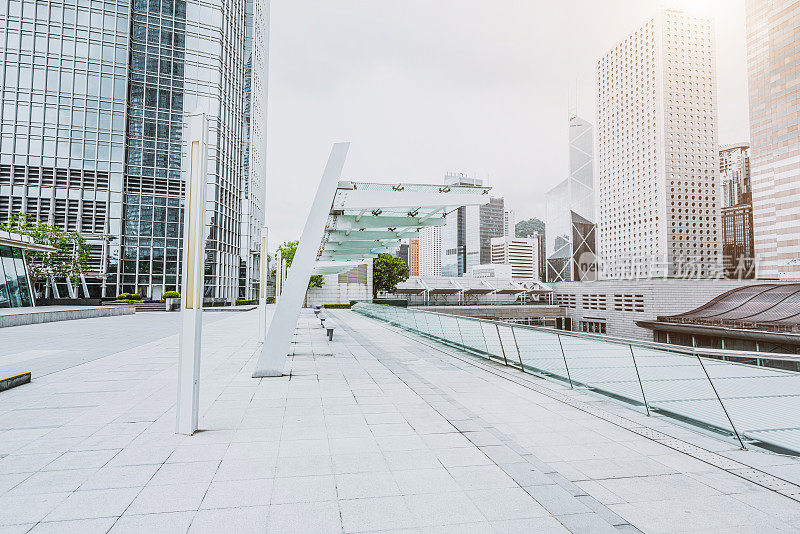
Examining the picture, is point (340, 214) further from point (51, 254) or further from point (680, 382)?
point (51, 254)

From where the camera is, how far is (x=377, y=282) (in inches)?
2468

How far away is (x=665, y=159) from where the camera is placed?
98188 millimetres

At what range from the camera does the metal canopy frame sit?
8398 mm

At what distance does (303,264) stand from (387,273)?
175ft

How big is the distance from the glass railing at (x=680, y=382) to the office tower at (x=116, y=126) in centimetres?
3756

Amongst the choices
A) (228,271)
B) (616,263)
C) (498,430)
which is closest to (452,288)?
(228,271)

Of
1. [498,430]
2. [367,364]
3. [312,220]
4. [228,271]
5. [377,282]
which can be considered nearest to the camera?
[498,430]

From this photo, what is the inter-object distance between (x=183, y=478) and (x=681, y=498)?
3.78 m

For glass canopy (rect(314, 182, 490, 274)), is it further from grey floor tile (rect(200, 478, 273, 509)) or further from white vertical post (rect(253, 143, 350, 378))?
grey floor tile (rect(200, 478, 273, 509))

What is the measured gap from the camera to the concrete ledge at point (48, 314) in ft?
60.1

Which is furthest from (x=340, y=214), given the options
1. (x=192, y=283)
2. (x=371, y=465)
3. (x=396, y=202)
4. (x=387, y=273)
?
(x=387, y=273)

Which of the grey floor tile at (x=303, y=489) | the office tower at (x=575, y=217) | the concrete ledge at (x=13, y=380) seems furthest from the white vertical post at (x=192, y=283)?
the office tower at (x=575, y=217)

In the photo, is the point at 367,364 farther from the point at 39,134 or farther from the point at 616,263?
the point at 616,263

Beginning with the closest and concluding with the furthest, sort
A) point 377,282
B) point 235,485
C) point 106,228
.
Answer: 1. point 235,485
2. point 106,228
3. point 377,282
